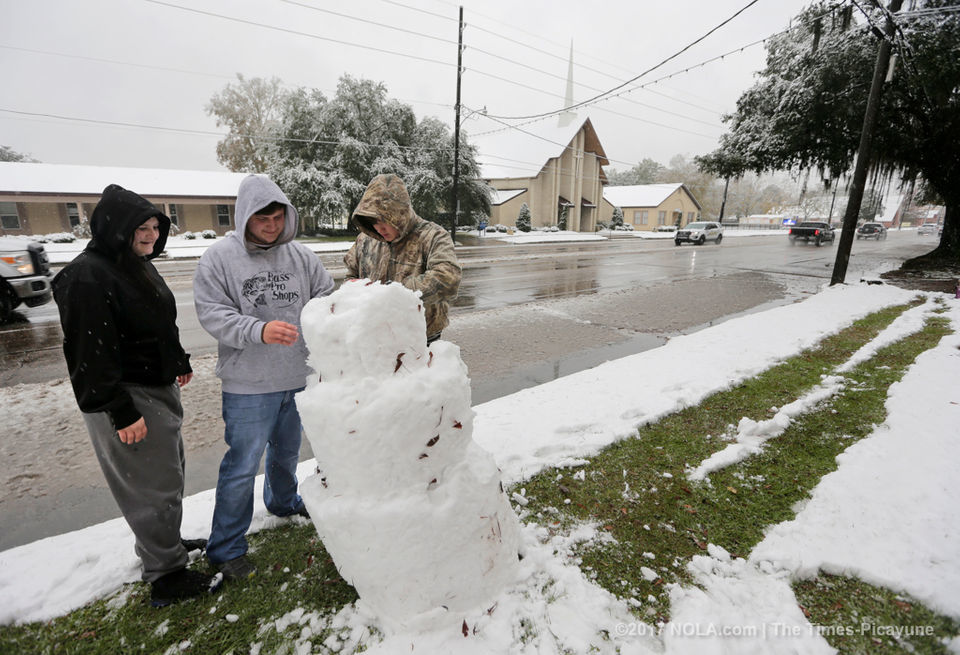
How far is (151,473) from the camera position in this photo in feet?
6.56

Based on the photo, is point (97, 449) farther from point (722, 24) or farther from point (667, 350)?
point (722, 24)

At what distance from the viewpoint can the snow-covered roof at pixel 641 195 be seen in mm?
50594

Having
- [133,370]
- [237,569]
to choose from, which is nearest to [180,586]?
[237,569]

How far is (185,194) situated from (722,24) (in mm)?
29003

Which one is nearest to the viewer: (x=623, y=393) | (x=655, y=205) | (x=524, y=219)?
(x=623, y=393)

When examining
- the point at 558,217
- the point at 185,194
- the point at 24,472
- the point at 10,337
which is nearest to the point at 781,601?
the point at 24,472

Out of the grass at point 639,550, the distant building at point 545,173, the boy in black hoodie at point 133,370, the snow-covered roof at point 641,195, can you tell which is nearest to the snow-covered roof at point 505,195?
the distant building at point 545,173

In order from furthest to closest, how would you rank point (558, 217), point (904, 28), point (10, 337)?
point (558, 217)
point (904, 28)
point (10, 337)

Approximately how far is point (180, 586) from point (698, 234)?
3244 centimetres

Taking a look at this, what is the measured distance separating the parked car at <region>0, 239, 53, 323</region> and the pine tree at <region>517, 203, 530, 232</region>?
31.9m

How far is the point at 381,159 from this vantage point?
26.1 metres

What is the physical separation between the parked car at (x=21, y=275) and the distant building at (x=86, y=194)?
64.4 feet

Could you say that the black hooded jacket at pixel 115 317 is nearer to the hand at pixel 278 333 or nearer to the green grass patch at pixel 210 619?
the hand at pixel 278 333

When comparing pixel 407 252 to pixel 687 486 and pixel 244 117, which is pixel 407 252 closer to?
pixel 687 486
